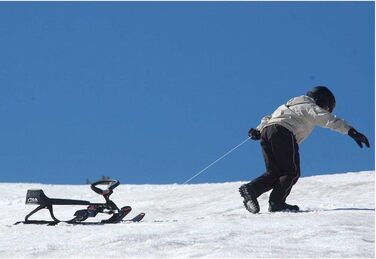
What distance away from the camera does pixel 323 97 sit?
7.95 meters

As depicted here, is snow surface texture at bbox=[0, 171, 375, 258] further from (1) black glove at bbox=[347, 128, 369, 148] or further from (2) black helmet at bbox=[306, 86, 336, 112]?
(2) black helmet at bbox=[306, 86, 336, 112]

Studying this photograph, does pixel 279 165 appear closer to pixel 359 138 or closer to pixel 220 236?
pixel 359 138

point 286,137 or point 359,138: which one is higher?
point 286,137

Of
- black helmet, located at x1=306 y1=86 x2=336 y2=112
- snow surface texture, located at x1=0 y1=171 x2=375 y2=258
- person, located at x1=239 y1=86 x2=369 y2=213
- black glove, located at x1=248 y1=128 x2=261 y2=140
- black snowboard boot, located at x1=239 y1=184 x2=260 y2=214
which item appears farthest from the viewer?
black glove, located at x1=248 y1=128 x2=261 y2=140

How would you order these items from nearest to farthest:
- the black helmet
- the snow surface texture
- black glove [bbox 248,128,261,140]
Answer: the snow surface texture, the black helmet, black glove [bbox 248,128,261,140]

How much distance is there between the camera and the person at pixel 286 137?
7.58 meters

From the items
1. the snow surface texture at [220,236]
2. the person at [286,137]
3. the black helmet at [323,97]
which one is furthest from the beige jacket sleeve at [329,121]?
the snow surface texture at [220,236]

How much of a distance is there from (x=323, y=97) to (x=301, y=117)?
339 millimetres

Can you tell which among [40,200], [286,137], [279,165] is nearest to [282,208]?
[279,165]

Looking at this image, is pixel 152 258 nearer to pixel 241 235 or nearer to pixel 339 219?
pixel 241 235

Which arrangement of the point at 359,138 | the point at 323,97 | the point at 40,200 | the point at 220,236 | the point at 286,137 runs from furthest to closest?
the point at 323,97 < the point at 286,137 < the point at 40,200 < the point at 359,138 < the point at 220,236

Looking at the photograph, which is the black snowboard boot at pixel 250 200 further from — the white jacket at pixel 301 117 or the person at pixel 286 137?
the white jacket at pixel 301 117

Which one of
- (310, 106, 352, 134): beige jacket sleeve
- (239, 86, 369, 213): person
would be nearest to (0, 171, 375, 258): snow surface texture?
(239, 86, 369, 213): person

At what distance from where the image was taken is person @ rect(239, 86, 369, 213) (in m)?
7.58
